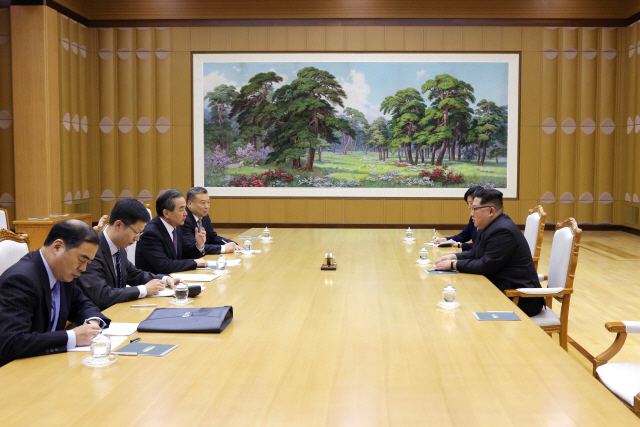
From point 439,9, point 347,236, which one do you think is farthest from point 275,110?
point 347,236

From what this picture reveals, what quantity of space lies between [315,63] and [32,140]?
5512 mm

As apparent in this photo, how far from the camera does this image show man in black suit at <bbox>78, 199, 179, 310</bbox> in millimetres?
3148

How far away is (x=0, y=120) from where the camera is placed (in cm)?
1059

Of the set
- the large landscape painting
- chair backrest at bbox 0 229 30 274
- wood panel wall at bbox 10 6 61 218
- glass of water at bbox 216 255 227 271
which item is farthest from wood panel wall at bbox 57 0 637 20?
chair backrest at bbox 0 229 30 274

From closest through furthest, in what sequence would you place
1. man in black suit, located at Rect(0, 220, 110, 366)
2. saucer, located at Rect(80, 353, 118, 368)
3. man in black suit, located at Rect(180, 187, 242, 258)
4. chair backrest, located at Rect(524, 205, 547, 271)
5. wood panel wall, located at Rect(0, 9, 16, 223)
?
1. saucer, located at Rect(80, 353, 118, 368)
2. man in black suit, located at Rect(0, 220, 110, 366)
3. man in black suit, located at Rect(180, 187, 242, 258)
4. chair backrest, located at Rect(524, 205, 547, 271)
5. wood panel wall, located at Rect(0, 9, 16, 223)

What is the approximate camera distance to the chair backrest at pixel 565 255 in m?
3.92

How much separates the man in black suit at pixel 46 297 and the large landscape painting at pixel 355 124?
31.0 feet

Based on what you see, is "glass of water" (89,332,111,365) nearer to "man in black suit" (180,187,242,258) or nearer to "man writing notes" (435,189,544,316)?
"man writing notes" (435,189,544,316)

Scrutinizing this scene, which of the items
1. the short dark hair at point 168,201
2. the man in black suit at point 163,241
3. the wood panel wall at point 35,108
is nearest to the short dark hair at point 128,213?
the man in black suit at point 163,241

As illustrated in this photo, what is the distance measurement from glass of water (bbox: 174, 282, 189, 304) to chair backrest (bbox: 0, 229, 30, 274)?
3.53ft

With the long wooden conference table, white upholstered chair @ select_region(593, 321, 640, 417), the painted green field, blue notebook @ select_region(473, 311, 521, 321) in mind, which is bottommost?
white upholstered chair @ select_region(593, 321, 640, 417)

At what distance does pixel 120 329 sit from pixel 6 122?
963 cm

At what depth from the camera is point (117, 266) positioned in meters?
3.60

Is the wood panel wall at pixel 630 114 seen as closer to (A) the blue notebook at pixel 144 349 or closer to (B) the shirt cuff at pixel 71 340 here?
(A) the blue notebook at pixel 144 349
